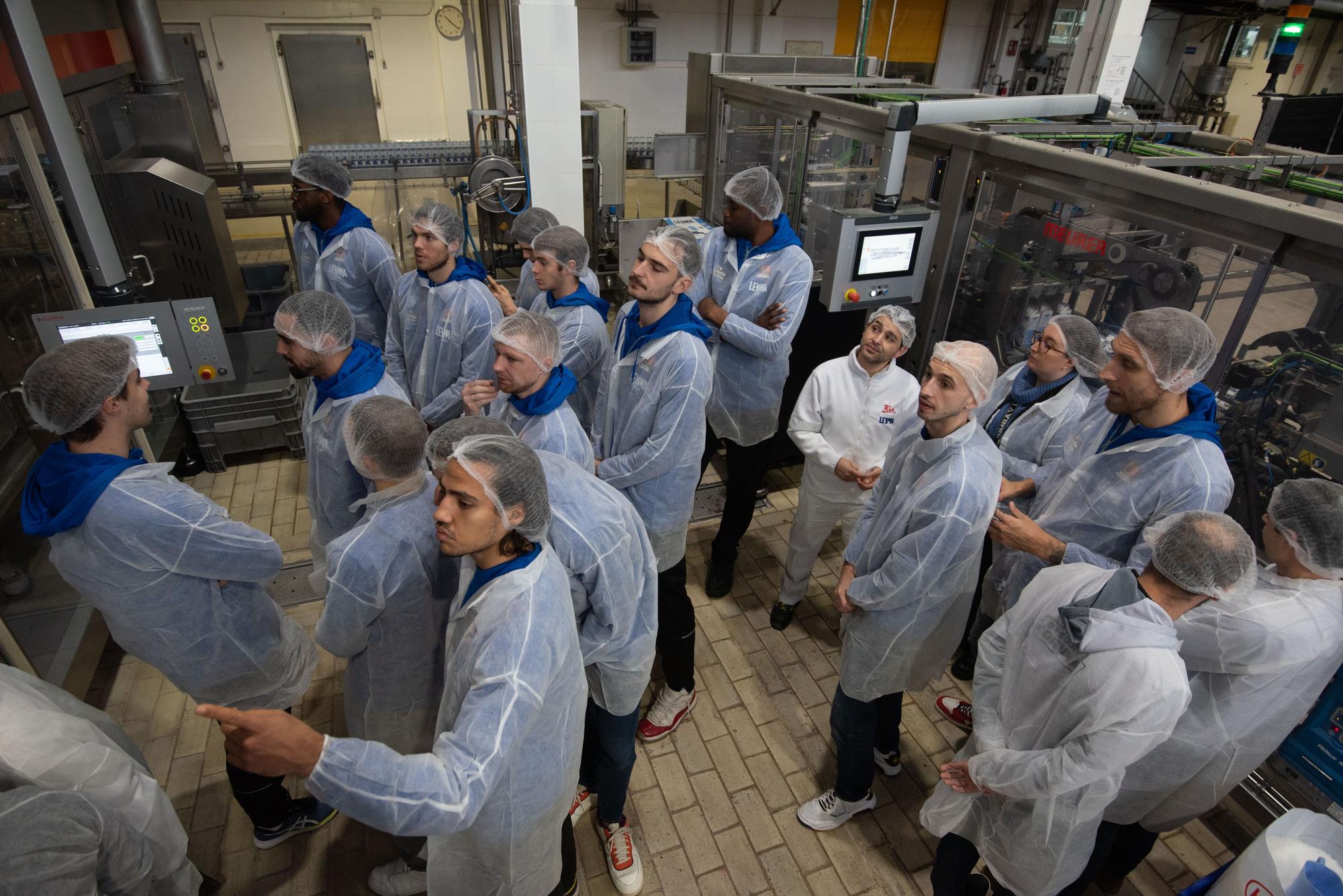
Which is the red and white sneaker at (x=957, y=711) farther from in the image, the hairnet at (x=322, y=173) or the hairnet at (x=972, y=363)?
Answer: the hairnet at (x=322, y=173)

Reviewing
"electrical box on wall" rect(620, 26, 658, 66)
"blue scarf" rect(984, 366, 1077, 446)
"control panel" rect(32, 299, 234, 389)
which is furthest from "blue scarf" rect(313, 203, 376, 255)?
"electrical box on wall" rect(620, 26, 658, 66)

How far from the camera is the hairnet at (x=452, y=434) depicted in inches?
62.2

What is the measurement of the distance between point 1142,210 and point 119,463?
10.8ft

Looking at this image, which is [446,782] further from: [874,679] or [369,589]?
[874,679]

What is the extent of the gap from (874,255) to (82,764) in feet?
10.4

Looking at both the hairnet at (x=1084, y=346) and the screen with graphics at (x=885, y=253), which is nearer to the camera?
the hairnet at (x=1084, y=346)

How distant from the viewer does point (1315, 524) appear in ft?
5.58

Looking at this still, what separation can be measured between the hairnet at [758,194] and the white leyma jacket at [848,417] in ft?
2.67

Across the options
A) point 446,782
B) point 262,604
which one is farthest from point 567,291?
point 446,782

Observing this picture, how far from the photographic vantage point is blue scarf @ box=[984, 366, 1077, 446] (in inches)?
103

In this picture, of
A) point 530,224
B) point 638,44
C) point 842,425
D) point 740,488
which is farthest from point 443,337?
point 638,44

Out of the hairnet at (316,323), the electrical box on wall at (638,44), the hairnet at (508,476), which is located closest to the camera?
the hairnet at (508,476)

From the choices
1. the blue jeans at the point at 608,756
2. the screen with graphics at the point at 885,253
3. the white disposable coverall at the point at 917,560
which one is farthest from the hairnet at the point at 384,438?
the screen with graphics at the point at 885,253

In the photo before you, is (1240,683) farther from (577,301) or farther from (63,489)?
(63,489)
